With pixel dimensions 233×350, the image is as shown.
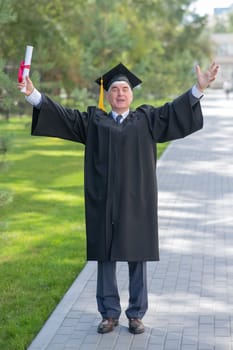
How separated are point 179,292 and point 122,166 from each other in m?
1.90

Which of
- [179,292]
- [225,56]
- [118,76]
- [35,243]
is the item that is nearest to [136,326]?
[179,292]

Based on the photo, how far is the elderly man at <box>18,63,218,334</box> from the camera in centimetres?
606

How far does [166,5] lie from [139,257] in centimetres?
4729

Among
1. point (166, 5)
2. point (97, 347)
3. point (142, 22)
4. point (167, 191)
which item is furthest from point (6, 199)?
point (166, 5)

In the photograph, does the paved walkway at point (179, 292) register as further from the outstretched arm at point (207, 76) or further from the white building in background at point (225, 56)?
the white building in background at point (225, 56)

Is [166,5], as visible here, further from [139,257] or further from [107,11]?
[139,257]

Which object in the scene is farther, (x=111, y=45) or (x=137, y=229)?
(x=111, y=45)

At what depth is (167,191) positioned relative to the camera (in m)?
14.1

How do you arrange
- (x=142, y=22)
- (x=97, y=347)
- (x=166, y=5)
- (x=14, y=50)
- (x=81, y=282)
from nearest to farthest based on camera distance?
(x=97, y=347) → (x=81, y=282) → (x=14, y=50) → (x=142, y=22) → (x=166, y=5)

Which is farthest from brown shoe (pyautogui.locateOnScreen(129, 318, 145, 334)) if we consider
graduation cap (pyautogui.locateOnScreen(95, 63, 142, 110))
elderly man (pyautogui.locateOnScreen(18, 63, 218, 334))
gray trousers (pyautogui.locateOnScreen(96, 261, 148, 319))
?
graduation cap (pyautogui.locateOnScreen(95, 63, 142, 110))

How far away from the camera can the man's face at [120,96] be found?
6.06 m

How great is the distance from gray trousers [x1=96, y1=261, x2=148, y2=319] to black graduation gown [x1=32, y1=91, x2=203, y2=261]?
16 cm

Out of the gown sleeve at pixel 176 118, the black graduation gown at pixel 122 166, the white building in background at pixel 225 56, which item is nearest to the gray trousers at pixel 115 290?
the black graduation gown at pixel 122 166

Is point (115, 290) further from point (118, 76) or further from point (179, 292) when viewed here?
point (118, 76)
